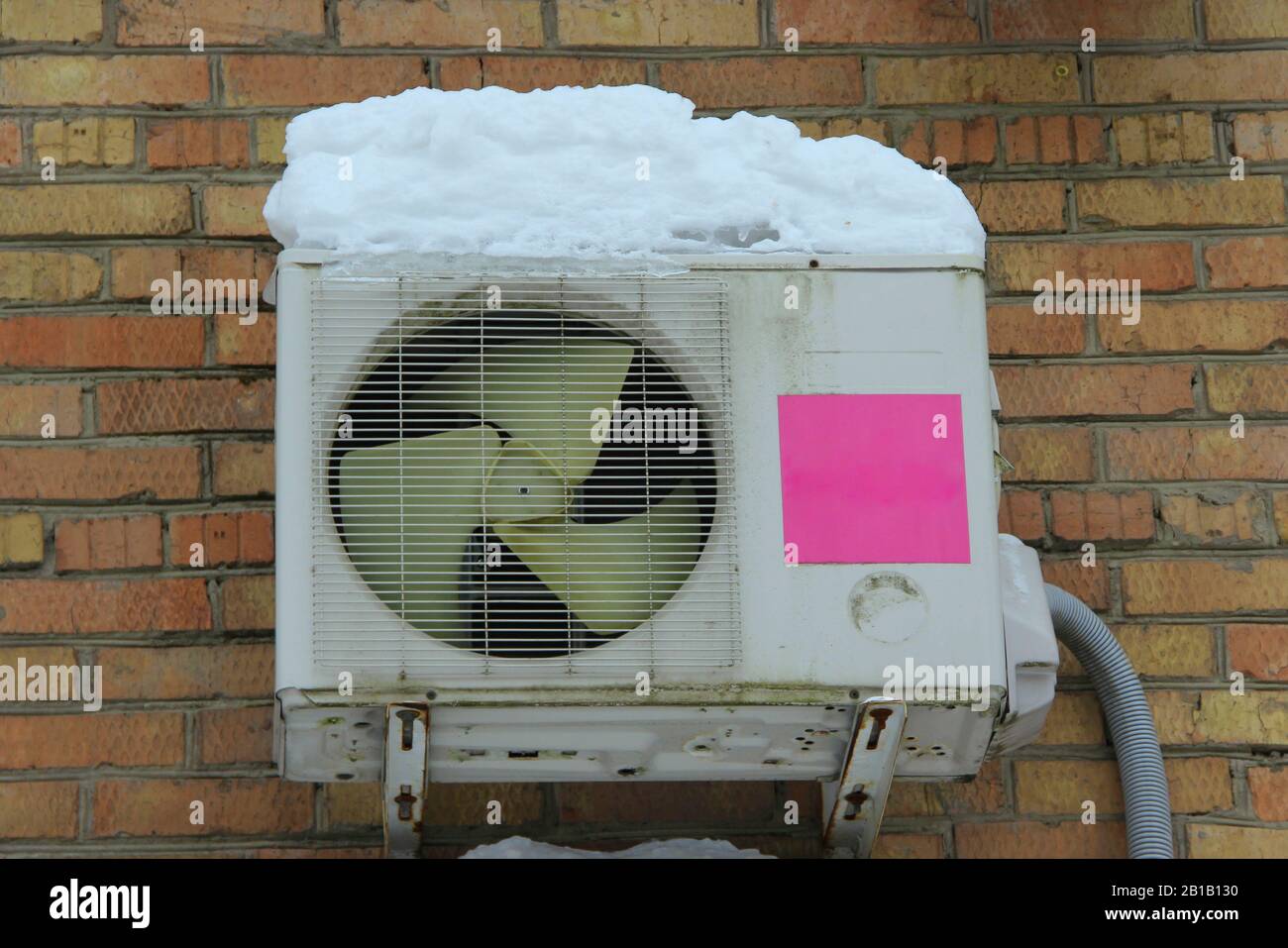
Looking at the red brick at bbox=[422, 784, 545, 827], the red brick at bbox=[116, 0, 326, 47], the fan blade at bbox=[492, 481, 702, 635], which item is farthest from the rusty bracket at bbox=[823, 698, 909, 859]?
the red brick at bbox=[116, 0, 326, 47]

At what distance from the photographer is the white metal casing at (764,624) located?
1.53 meters

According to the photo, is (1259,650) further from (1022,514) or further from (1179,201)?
(1179,201)

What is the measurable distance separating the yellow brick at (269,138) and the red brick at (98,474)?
1.25 feet

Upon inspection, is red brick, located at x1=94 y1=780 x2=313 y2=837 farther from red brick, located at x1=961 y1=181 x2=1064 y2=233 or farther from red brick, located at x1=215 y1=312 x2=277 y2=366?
red brick, located at x1=961 y1=181 x2=1064 y2=233

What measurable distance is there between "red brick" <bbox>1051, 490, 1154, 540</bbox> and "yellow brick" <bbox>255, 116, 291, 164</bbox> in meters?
1.04

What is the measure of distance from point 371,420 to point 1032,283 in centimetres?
91

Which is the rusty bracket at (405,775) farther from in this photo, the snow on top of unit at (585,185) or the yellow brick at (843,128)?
the yellow brick at (843,128)

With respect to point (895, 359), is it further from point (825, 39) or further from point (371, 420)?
point (825, 39)

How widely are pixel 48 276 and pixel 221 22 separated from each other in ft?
1.27

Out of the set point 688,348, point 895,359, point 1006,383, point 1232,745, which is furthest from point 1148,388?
point 688,348

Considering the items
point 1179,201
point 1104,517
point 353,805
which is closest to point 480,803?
point 353,805

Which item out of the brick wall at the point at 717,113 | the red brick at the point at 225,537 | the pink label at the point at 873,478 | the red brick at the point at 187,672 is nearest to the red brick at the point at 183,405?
the brick wall at the point at 717,113

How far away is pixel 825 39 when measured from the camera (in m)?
2.12

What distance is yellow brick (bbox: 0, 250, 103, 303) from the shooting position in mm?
2008
